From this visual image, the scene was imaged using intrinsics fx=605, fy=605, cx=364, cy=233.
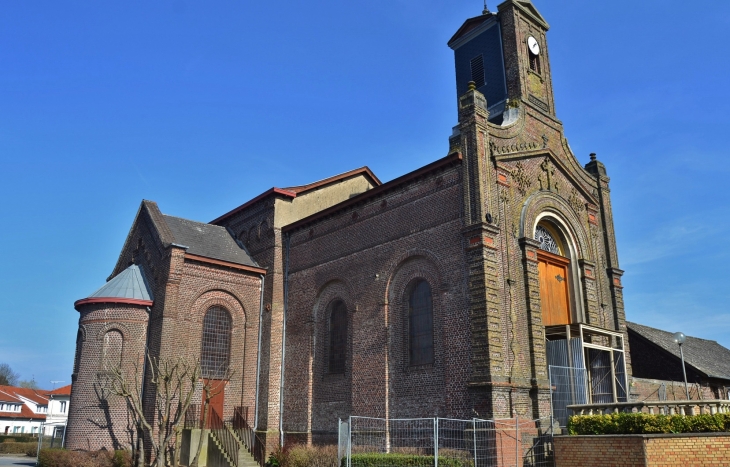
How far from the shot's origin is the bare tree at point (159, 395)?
20203 mm

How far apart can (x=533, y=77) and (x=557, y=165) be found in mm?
4221

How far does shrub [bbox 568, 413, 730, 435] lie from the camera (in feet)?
44.7

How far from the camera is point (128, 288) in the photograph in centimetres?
2462

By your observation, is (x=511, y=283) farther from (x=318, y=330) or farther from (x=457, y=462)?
(x=318, y=330)

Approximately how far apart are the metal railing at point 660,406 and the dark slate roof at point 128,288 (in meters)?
17.1

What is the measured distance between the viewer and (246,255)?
28078 millimetres

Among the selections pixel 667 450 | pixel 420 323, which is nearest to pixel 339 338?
pixel 420 323

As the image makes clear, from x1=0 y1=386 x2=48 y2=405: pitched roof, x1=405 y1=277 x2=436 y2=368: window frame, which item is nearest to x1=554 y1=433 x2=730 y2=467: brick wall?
x1=405 y1=277 x2=436 y2=368: window frame

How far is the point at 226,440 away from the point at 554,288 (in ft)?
42.7

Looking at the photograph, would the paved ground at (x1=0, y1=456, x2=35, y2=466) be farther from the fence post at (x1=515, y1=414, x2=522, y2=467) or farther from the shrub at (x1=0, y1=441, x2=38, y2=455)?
the fence post at (x1=515, y1=414, x2=522, y2=467)

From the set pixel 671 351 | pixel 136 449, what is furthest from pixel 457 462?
pixel 671 351

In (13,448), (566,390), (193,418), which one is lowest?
(13,448)

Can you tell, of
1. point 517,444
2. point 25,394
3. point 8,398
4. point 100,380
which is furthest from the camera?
point 25,394

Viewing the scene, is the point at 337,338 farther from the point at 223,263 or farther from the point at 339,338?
the point at 223,263
